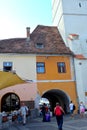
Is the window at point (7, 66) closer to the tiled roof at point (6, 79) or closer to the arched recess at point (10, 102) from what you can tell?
the arched recess at point (10, 102)

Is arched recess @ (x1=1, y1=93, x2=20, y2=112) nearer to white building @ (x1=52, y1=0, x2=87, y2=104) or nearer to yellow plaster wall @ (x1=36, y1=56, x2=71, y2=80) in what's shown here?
yellow plaster wall @ (x1=36, y1=56, x2=71, y2=80)

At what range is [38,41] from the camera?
99.4ft

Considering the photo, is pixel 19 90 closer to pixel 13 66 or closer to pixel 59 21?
pixel 13 66

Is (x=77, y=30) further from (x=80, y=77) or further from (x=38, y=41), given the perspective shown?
(x=80, y=77)

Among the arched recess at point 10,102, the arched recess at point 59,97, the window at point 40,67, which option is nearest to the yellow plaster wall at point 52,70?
the window at point 40,67

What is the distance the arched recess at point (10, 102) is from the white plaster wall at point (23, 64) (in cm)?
266

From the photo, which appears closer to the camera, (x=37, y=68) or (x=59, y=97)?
(x=37, y=68)

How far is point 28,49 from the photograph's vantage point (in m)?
28.4

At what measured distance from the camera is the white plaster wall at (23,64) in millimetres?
27312

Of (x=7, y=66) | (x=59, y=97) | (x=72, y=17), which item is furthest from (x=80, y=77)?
(x=72, y=17)

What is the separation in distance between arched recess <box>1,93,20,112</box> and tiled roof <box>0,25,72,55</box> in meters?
4.99

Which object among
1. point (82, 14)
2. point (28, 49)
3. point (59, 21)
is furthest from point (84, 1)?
point (28, 49)

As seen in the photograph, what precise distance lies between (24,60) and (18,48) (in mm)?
1640

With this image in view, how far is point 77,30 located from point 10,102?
12286 millimetres
